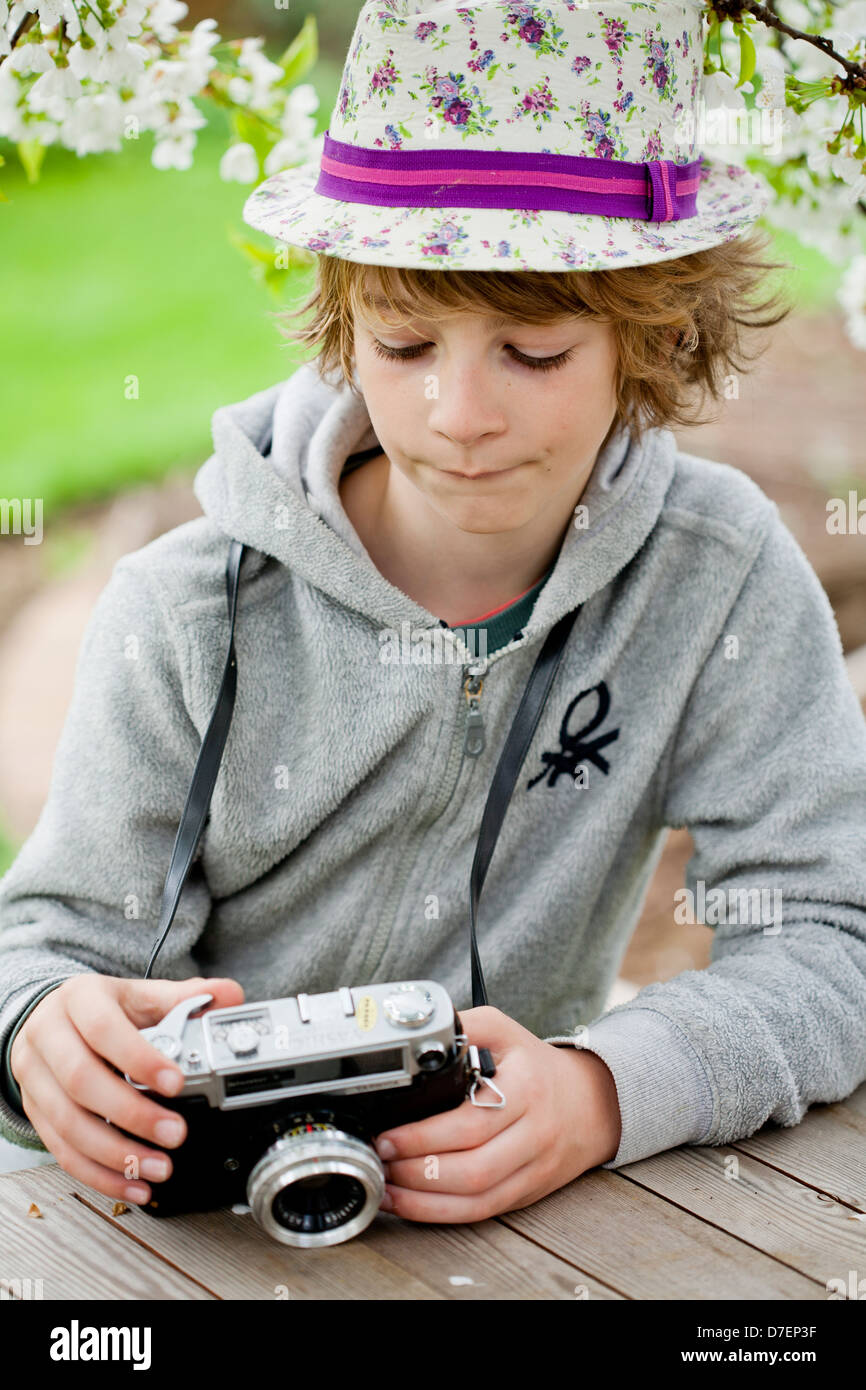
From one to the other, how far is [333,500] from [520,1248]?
68 centimetres

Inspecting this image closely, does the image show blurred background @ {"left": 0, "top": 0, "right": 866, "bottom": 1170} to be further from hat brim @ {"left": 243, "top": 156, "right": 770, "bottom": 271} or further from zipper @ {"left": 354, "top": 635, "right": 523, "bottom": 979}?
hat brim @ {"left": 243, "top": 156, "right": 770, "bottom": 271}

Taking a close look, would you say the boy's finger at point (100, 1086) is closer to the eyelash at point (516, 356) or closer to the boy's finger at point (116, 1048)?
the boy's finger at point (116, 1048)

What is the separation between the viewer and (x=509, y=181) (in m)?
1.06

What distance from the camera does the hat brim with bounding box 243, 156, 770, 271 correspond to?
104 centimetres

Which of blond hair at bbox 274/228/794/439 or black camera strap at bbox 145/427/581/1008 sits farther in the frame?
black camera strap at bbox 145/427/581/1008

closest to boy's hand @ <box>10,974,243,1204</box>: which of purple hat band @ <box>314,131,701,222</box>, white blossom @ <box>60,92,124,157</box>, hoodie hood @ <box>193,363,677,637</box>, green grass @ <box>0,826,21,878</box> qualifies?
hoodie hood @ <box>193,363,677,637</box>

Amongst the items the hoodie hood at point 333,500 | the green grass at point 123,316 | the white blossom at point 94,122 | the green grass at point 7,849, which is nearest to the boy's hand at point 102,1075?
the hoodie hood at point 333,500

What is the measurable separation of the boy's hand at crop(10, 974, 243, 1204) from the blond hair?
1.84ft

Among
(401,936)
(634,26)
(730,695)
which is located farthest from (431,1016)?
(634,26)

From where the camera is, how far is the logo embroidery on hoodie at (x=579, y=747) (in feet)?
4.42

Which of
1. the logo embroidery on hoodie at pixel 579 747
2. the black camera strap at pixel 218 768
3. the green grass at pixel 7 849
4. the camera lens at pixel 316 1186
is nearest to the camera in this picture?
the camera lens at pixel 316 1186

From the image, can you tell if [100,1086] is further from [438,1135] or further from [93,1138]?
[438,1135]

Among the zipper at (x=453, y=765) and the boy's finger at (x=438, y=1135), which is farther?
the zipper at (x=453, y=765)

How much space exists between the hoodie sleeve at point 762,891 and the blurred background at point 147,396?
0.69 metres
